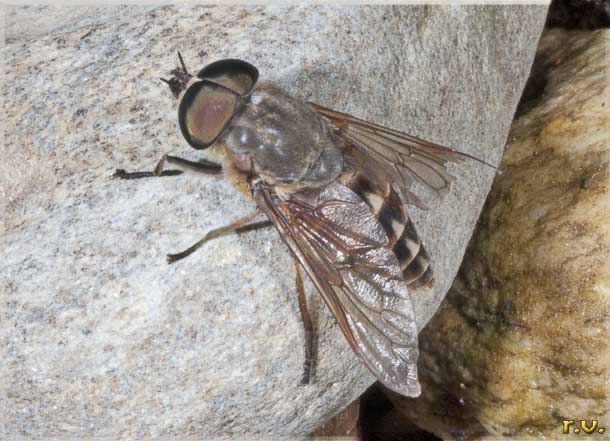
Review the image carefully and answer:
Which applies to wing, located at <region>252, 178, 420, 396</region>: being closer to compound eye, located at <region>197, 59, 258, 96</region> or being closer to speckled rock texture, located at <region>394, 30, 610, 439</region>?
compound eye, located at <region>197, 59, 258, 96</region>

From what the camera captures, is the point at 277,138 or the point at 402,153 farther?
the point at 402,153

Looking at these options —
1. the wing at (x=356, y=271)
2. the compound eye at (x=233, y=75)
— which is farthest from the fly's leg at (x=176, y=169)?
the compound eye at (x=233, y=75)

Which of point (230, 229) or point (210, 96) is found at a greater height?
point (210, 96)

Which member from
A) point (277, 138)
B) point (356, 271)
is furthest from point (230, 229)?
point (356, 271)

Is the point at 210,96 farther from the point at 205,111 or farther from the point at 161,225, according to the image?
the point at 161,225

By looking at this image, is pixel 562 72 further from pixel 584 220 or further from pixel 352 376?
pixel 352 376

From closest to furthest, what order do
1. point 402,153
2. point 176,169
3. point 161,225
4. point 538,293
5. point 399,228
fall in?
point 161,225, point 176,169, point 399,228, point 402,153, point 538,293

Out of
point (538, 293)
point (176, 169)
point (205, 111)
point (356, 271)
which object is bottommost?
point (538, 293)
